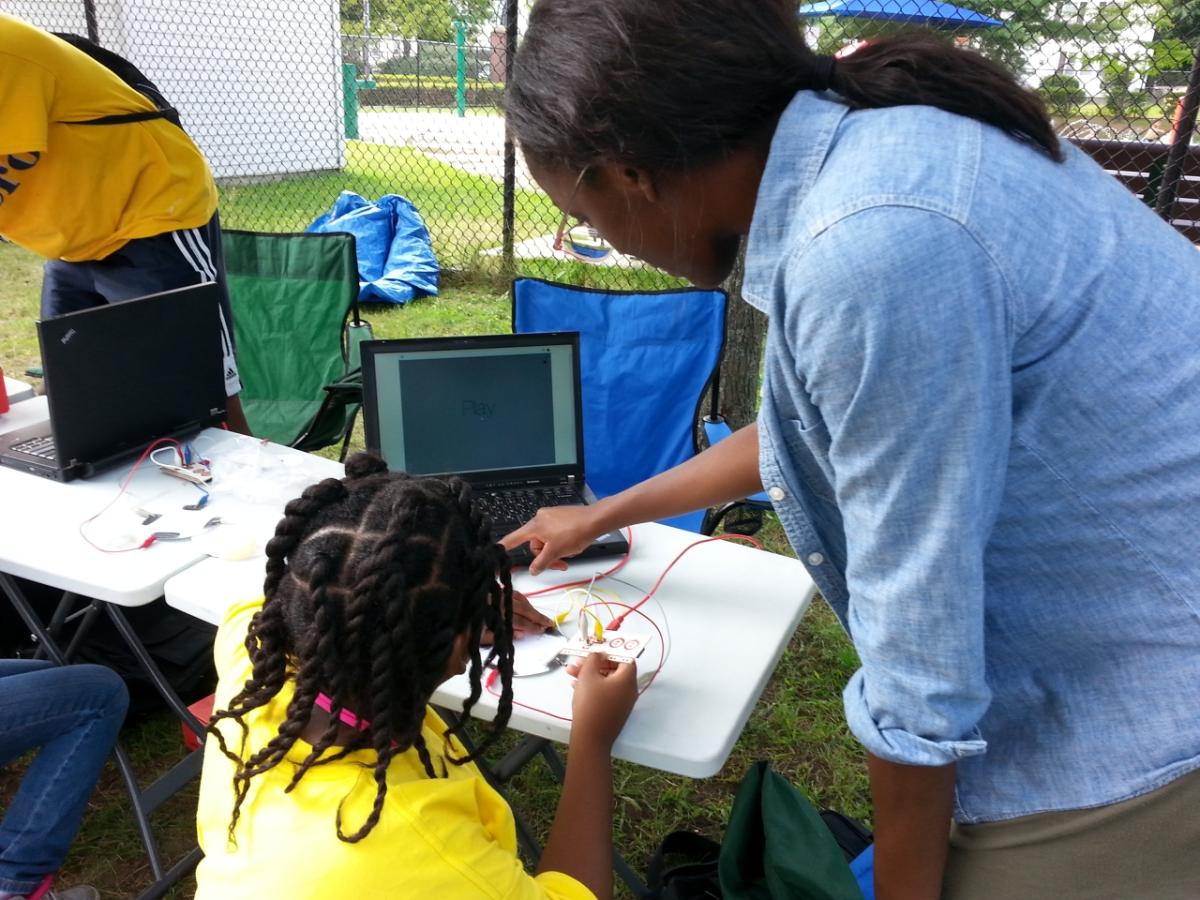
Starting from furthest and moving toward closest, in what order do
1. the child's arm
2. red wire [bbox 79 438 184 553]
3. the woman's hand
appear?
1. red wire [bbox 79 438 184 553]
2. the woman's hand
3. the child's arm

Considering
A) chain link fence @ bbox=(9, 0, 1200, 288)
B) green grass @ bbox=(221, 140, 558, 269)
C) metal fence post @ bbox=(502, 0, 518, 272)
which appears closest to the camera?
chain link fence @ bbox=(9, 0, 1200, 288)

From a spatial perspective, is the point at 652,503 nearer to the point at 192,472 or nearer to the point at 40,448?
the point at 192,472

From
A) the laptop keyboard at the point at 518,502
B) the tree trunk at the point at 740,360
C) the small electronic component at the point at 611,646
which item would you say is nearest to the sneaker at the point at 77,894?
the laptop keyboard at the point at 518,502

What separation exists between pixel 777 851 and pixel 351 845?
68cm

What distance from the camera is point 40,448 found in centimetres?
206

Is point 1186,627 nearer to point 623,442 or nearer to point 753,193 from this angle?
point 753,193

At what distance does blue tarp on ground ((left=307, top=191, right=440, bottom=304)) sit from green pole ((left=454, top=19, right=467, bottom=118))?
14.1 ft

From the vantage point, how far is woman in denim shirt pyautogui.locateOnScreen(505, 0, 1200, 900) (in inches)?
30.2

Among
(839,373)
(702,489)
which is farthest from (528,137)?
(702,489)

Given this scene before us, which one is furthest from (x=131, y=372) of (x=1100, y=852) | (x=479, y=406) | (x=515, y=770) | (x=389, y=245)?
(x=389, y=245)

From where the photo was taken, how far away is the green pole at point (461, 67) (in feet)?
34.6

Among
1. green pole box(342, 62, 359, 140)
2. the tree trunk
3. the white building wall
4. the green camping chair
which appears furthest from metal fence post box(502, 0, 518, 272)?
green pole box(342, 62, 359, 140)

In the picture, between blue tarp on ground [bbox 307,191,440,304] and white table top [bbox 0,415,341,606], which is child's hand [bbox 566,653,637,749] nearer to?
white table top [bbox 0,415,341,606]

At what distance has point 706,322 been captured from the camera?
106 inches
